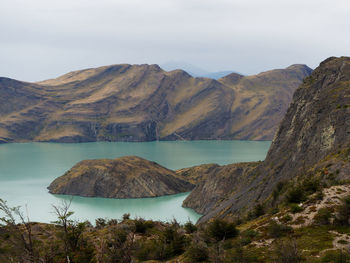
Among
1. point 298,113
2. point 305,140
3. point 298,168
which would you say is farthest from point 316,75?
point 298,168

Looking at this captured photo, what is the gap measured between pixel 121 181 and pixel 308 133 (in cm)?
6410

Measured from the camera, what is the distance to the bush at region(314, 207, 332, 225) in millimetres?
21062

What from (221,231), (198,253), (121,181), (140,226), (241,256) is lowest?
(121,181)

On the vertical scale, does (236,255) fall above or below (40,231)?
above

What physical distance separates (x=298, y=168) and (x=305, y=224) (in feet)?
86.6

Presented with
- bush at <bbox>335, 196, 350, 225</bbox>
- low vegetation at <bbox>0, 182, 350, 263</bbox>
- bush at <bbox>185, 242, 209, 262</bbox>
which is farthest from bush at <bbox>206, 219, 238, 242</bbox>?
bush at <bbox>335, 196, 350, 225</bbox>

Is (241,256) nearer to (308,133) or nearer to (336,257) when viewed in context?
(336,257)

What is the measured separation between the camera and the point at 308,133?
51.8m

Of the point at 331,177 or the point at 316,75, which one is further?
the point at 316,75

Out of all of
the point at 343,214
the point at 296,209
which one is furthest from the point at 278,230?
the point at 343,214

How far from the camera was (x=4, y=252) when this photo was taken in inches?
1081

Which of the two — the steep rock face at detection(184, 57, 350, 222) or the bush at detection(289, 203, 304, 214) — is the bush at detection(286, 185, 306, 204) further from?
the steep rock face at detection(184, 57, 350, 222)

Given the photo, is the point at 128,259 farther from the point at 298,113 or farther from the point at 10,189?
the point at 10,189

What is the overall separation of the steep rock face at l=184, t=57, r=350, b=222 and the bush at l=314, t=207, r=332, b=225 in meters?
12.1
